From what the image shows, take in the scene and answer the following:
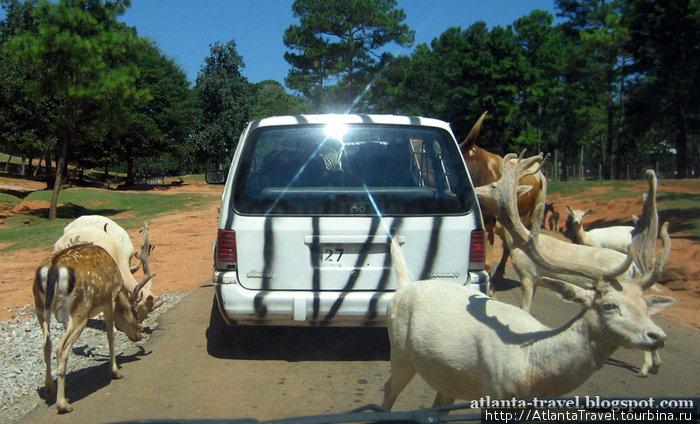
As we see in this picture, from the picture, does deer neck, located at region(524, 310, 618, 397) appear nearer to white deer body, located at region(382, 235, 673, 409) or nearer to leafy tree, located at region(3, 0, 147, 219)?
white deer body, located at region(382, 235, 673, 409)

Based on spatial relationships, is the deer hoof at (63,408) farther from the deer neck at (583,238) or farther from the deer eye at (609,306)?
the deer neck at (583,238)

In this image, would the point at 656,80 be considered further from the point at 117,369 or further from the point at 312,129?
the point at 117,369

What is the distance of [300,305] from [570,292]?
8.04ft

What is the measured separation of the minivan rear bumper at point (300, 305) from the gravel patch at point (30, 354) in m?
1.66

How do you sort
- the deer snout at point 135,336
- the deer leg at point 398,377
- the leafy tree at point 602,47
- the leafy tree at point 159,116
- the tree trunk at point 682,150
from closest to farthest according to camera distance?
the deer leg at point 398,377
the deer snout at point 135,336
the tree trunk at point 682,150
the leafy tree at point 602,47
the leafy tree at point 159,116

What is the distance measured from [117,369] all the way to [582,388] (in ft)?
12.7

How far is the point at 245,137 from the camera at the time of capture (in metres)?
5.23

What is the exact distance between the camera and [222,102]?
1763 inches

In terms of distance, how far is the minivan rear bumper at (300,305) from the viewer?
15.6 feet

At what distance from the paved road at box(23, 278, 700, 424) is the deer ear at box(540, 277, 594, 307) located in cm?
172

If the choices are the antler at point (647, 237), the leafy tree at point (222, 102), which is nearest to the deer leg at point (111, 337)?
the antler at point (647, 237)

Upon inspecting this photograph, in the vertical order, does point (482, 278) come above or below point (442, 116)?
below

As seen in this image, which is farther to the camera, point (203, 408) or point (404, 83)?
point (404, 83)

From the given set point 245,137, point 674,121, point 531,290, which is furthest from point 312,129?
point 674,121
